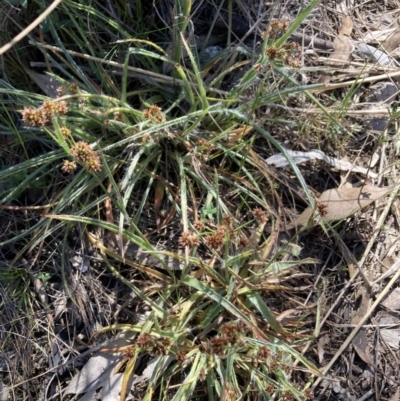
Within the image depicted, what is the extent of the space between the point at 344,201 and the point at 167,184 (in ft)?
2.08

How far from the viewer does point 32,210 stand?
188cm

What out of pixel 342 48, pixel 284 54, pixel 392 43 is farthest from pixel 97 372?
pixel 392 43

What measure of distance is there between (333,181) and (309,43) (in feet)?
1.77

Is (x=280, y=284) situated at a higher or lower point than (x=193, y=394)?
higher

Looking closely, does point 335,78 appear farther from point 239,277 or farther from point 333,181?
point 239,277

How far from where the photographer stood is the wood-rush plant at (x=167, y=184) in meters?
1.69

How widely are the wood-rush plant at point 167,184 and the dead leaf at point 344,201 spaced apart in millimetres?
136

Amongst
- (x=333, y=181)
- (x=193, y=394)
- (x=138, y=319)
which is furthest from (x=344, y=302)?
(x=138, y=319)

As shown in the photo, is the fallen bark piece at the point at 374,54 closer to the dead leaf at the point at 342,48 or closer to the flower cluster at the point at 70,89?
the dead leaf at the point at 342,48

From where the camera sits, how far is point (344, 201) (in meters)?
1.88

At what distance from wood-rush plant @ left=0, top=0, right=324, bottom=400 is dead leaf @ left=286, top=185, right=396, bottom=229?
14 centimetres

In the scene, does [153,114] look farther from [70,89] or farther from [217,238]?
[217,238]

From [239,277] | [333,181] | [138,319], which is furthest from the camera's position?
[333,181]

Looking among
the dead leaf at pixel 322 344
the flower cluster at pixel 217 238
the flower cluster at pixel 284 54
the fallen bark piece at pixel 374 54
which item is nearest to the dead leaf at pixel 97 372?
the flower cluster at pixel 217 238
